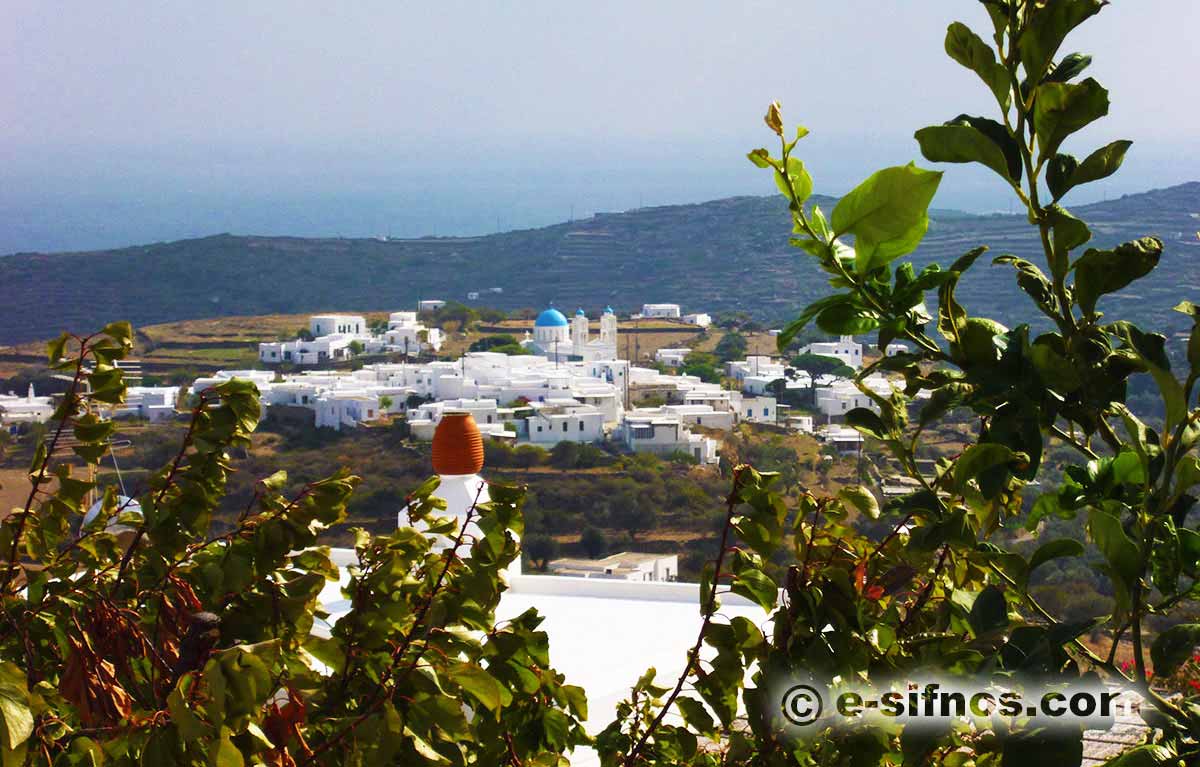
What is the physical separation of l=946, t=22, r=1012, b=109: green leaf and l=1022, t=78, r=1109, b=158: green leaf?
2 centimetres

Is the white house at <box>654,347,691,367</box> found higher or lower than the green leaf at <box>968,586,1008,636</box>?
lower

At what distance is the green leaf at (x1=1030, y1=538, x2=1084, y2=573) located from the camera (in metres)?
0.61

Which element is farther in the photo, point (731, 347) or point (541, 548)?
point (731, 347)

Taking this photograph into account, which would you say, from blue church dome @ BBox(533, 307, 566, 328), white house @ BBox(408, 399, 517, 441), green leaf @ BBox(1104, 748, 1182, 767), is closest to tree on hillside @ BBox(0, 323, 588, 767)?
green leaf @ BBox(1104, 748, 1182, 767)

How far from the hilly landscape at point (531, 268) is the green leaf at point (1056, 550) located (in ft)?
91.2

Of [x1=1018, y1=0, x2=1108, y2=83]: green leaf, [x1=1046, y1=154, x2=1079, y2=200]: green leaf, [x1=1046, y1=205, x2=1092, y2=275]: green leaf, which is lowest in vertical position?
[x1=1046, y1=205, x2=1092, y2=275]: green leaf

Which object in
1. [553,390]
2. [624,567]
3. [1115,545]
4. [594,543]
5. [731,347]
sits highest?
[1115,545]

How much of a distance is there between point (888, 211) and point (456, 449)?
87.2 inches

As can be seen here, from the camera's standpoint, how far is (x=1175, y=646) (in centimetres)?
60

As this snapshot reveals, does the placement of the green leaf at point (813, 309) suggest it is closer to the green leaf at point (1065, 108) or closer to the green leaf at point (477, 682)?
the green leaf at point (1065, 108)

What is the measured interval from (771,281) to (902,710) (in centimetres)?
4207

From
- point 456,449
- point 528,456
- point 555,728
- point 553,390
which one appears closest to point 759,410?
point 553,390

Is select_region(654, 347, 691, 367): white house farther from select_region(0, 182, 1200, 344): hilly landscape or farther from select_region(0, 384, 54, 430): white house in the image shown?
select_region(0, 384, 54, 430): white house

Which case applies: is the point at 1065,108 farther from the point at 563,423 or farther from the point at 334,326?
the point at 334,326
